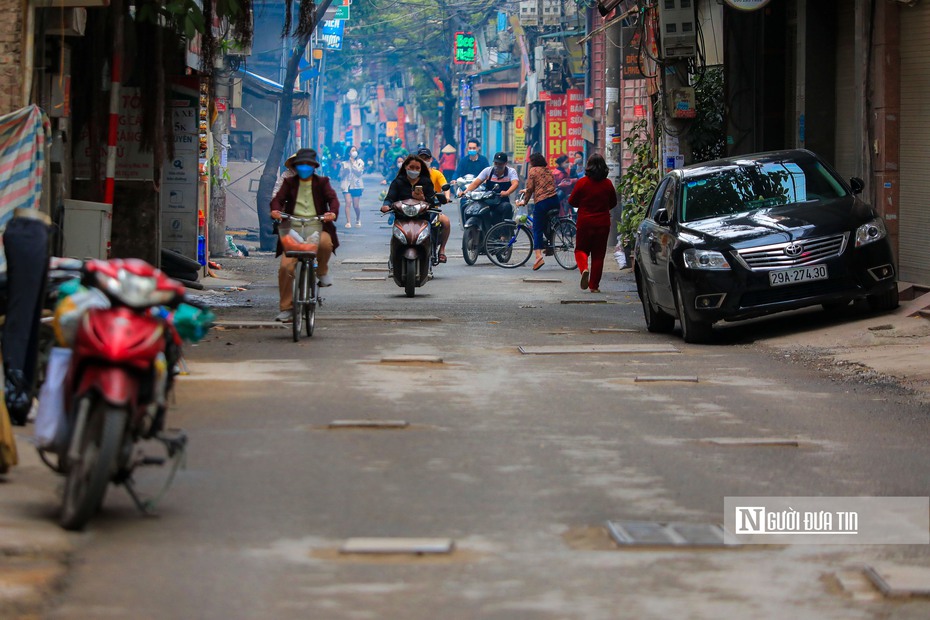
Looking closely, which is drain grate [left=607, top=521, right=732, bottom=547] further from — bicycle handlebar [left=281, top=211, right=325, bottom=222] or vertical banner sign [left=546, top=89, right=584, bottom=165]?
vertical banner sign [left=546, top=89, right=584, bottom=165]

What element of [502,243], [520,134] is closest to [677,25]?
[502,243]

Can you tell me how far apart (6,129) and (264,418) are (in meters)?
4.35

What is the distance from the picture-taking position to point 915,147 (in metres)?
17.2

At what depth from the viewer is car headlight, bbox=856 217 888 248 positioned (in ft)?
46.5

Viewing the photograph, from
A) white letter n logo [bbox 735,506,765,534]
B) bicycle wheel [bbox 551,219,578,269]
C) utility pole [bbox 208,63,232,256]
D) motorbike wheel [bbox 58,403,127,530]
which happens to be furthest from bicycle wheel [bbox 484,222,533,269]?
motorbike wheel [bbox 58,403,127,530]

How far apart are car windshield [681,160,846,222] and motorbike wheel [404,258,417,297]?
16.4ft

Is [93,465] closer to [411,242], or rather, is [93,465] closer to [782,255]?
[782,255]

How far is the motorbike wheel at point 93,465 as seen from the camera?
20.7ft

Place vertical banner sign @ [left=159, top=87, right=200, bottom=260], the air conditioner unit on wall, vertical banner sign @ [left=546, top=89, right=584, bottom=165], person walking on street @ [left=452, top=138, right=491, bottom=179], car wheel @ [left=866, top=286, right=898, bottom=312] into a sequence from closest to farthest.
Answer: car wheel @ [left=866, top=286, right=898, bottom=312] < vertical banner sign @ [left=159, top=87, right=200, bottom=260] < the air conditioner unit on wall < person walking on street @ [left=452, top=138, right=491, bottom=179] < vertical banner sign @ [left=546, top=89, right=584, bottom=165]

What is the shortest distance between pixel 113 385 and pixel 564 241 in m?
19.5

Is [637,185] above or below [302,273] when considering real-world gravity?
above

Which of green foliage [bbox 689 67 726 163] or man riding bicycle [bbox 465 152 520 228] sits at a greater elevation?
green foliage [bbox 689 67 726 163]

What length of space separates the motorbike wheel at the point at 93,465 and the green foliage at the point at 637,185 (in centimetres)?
1858

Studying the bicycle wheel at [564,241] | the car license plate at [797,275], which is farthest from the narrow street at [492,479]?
the bicycle wheel at [564,241]
